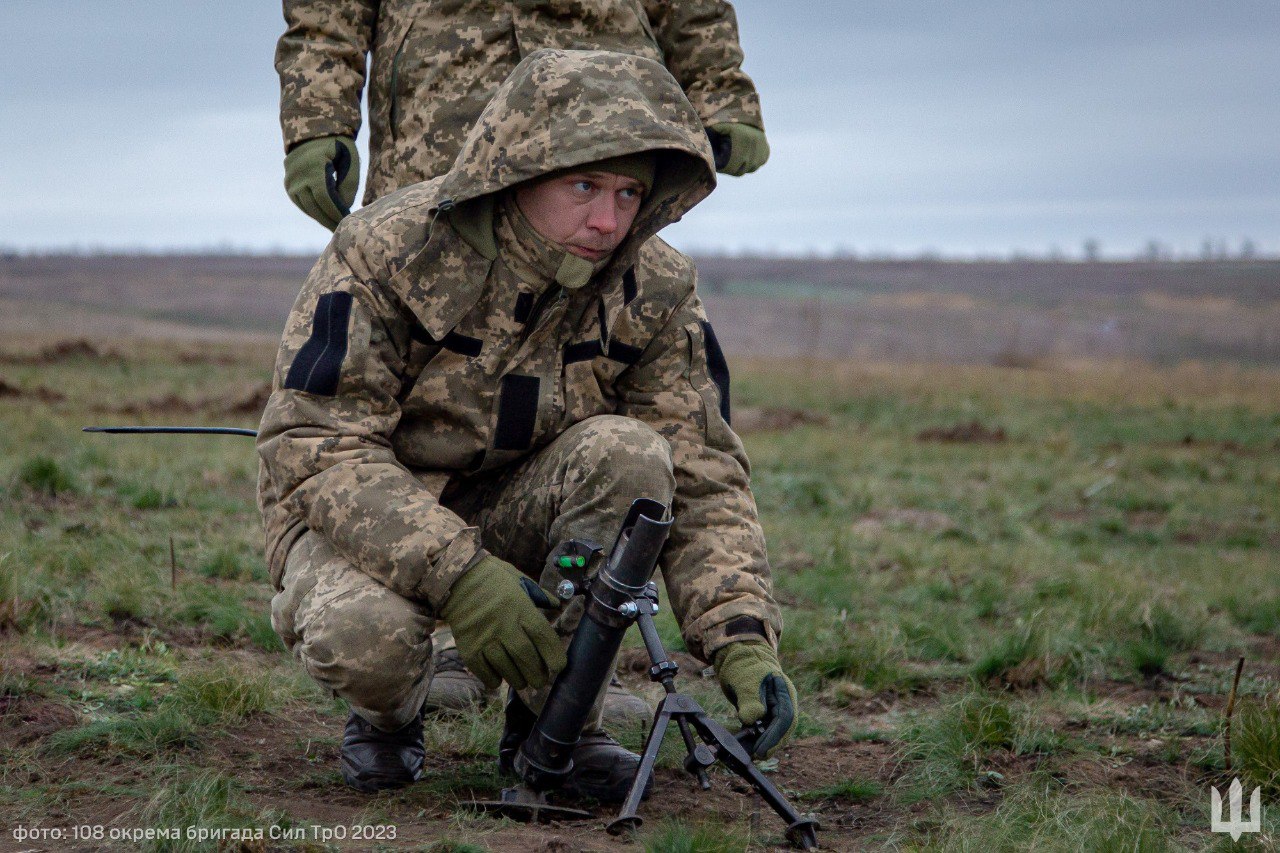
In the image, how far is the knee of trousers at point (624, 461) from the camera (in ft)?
10.2

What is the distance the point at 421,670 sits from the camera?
309cm

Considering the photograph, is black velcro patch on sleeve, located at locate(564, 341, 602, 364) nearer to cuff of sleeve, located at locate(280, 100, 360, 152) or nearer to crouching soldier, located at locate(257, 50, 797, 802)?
crouching soldier, located at locate(257, 50, 797, 802)

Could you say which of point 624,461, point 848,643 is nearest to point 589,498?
point 624,461

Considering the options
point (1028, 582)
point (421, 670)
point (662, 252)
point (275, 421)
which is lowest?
point (1028, 582)

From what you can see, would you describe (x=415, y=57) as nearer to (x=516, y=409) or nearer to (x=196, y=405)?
(x=516, y=409)

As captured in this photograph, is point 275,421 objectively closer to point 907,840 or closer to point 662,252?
point 662,252

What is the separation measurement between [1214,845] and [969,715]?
99 centimetres

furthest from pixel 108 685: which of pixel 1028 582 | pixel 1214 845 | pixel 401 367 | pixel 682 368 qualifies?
pixel 1028 582

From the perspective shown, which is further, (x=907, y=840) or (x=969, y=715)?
(x=969, y=715)

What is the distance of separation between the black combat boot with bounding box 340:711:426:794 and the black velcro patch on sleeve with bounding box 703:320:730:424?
3.62 feet

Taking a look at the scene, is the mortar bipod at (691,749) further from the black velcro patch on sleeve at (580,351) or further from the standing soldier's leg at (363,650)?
the black velcro patch on sleeve at (580,351)

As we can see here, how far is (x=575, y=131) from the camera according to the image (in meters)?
2.99

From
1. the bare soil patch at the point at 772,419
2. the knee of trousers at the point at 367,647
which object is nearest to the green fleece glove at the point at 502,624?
the knee of trousers at the point at 367,647

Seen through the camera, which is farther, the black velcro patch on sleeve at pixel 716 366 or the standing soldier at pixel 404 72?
the standing soldier at pixel 404 72
